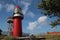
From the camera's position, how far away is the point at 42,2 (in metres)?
23.4

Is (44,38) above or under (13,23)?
under

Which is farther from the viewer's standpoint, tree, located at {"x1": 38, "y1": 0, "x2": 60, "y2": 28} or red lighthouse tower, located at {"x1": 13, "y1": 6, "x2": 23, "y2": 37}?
red lighthouse tower, located at {"x1": 13, "y1": 6, "x2": 23, "y2": 37}

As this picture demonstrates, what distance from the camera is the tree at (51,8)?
2245cm

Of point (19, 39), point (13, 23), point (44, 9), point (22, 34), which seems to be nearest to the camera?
point (44, 9)

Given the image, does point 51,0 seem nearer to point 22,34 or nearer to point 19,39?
point 19,39

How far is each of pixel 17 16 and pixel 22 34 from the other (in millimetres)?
3264

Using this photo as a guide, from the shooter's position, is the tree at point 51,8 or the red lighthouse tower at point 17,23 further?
A: the red lighthouse tower at point 17,23

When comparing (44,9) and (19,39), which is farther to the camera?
(19,39)

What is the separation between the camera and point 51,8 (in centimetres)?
2273

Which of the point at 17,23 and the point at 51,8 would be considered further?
the point at 17,23

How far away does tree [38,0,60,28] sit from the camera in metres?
22.5

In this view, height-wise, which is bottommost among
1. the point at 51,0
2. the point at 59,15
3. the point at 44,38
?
the point at 44,38

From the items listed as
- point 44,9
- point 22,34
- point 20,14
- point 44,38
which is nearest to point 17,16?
point 20,14

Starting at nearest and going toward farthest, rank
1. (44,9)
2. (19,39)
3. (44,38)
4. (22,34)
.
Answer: (44,9), (44,38), (19,39), (22,34)
